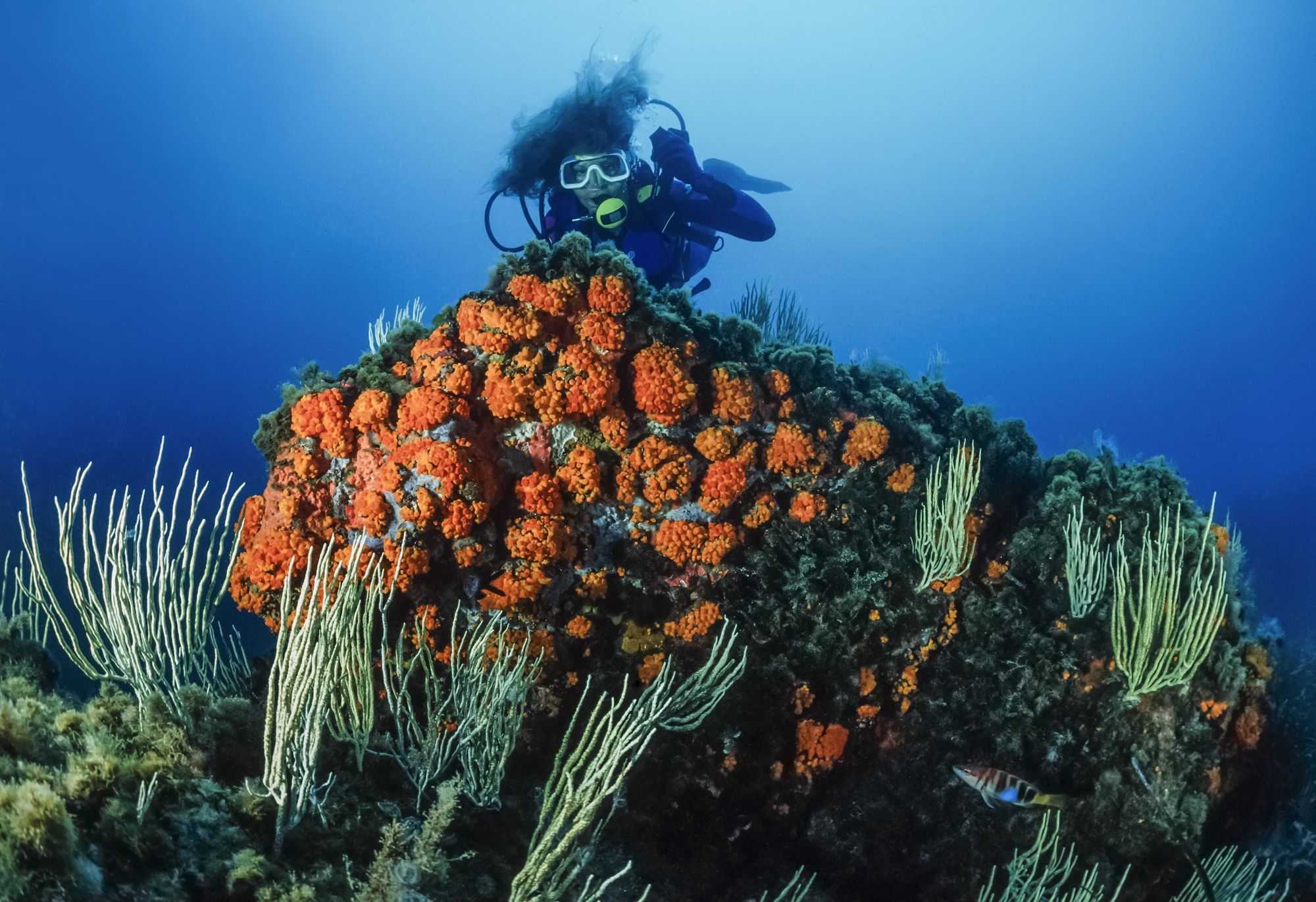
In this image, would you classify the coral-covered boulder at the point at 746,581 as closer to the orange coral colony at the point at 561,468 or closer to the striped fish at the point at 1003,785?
the orange coral colony at the point at 561,468

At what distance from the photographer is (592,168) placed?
6336 mm

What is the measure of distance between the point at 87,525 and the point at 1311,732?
21.5 ft

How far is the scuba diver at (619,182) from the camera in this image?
647 cm

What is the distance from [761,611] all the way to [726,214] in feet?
15.5

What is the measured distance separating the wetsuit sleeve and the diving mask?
79 centimetres

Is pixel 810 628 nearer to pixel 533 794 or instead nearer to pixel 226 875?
pixel 533 794

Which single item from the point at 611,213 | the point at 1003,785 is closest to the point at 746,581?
the point at 1003,785

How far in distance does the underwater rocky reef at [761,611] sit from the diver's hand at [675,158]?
341 cm

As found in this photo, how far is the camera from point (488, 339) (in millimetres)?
3818

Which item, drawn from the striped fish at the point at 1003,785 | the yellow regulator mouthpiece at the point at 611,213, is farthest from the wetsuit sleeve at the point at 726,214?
the striped fish at the point at 1003,785

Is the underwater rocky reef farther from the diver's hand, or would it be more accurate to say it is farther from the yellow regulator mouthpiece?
the diver's hand

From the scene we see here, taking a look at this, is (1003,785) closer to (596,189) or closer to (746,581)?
(746,581)

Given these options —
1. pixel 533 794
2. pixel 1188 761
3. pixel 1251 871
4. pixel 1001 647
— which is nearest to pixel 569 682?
pixel 533 794

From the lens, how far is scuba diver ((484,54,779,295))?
6.47 meters
